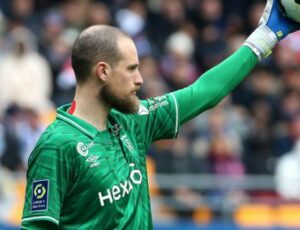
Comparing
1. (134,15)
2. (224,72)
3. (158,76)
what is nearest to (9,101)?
(158,76)

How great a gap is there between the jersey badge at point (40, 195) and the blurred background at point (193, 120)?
6872 mm

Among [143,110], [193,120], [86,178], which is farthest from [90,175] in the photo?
[193,120]

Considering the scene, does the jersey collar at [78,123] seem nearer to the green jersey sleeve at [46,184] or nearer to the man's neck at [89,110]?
the man's neck at [89,110]

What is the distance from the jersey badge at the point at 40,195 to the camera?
14.6ft

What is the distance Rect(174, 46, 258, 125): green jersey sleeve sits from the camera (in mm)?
5098

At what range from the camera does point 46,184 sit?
4445 mm

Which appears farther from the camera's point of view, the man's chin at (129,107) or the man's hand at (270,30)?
the man's hand at (270,30)

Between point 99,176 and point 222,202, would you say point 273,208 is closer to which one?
point 222,202

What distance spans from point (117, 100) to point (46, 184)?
21.4 inches

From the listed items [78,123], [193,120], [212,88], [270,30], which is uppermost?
[193,120]

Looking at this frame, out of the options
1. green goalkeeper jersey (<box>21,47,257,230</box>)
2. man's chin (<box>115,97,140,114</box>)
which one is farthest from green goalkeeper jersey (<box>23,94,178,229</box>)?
man's chin (<box>115,97,140,114</box>)

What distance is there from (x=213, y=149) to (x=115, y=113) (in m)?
7.71

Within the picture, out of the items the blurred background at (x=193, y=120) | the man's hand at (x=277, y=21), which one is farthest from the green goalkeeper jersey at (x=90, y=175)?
the blurred background at (x=193, y=120)

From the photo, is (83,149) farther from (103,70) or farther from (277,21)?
(277,21)
